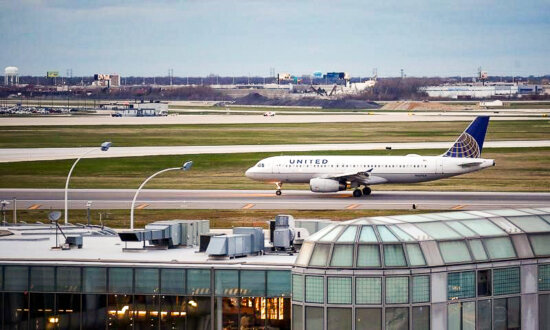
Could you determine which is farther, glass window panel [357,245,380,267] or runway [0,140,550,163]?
runway [0,140,550,163]

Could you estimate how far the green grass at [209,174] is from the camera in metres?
124

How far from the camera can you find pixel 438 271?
31.9 meters

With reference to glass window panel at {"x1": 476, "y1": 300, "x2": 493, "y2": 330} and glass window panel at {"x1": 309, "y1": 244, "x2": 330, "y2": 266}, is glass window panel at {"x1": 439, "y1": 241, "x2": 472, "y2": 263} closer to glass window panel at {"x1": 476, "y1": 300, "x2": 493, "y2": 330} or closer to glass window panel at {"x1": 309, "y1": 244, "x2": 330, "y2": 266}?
glass window panel at {"x1": 476, "y1": 300, "x2": 493, "y2": 330}

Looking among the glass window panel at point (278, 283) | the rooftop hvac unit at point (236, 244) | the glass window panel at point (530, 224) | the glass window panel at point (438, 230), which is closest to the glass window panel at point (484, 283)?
the glass window panel at point (438, 230)

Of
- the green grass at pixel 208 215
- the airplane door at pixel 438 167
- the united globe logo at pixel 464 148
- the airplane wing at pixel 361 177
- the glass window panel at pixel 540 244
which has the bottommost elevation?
the green grass at pixel 208 215

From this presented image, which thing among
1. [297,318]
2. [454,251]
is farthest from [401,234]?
[297,318]

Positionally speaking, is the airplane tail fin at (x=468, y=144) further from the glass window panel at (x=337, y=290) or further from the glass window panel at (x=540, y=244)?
the glass window panel at (x=337, y=290)

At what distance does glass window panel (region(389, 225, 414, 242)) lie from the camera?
31.9m

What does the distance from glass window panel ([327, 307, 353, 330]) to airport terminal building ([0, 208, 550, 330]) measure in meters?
0.03

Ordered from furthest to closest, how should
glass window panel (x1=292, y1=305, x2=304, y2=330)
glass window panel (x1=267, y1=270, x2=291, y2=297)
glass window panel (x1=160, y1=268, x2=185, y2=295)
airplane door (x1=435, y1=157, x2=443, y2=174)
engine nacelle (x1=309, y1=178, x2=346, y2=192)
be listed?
1. airplane door (x1=435, y1=157, x2=443, y2=174)
2. engine nacelle (x1=309, y1=178, x2=346, y2=192)
3. glass window panel (x1=160, y1=268, x2=185, y2=295)
4. glass window panel (x1=267, y1=270, x2=291, y2=297)
5. glass window panel (x1=292, y1=305, x2=304, y2=330)

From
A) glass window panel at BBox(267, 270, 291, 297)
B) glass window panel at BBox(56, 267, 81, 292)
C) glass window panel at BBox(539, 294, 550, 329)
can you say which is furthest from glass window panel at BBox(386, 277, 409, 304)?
glass window panel at BBox(56, 267, 81, 292)

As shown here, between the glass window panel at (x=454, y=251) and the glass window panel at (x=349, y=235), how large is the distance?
2588 mm

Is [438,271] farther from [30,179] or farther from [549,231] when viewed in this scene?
[30,179]

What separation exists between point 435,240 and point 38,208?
242 ft
